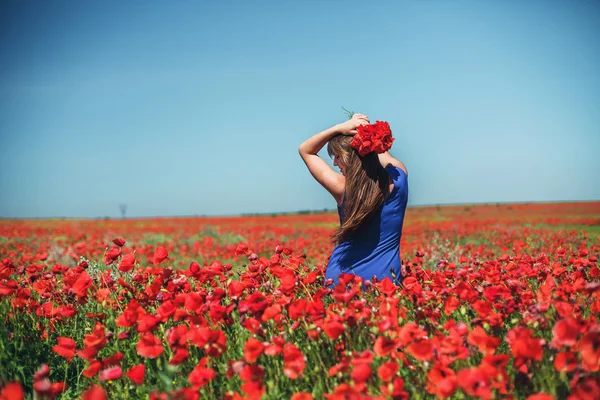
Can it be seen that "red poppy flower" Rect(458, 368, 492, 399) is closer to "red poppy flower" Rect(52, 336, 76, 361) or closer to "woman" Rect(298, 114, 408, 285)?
"woman" Rect(298, 114, 408, 285)

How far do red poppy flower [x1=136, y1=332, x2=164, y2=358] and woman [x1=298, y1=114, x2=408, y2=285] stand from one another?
4.95ft

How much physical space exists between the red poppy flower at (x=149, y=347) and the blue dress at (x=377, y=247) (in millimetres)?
1555

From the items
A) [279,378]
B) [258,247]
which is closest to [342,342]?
[279,378]

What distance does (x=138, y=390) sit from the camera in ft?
7.60

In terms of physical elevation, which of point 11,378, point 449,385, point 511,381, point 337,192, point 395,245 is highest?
point 337,192

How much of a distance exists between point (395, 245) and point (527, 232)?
314 inches

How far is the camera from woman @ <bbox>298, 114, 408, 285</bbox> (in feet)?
10.3

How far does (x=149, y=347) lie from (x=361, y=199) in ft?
5.56

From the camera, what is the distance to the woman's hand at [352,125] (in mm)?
3199

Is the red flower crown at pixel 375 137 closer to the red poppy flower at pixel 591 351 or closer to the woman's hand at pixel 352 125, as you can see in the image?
the woman's hand at pixel 352 125

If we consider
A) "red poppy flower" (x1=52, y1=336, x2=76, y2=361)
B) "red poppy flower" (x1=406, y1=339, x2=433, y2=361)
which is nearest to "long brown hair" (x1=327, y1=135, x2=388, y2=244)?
"red poppy flower" (x1=406, y1=339, x2=433, y2=361)

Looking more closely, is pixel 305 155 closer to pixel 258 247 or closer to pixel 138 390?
pixel 138 390

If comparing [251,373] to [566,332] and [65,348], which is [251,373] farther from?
[566,332]

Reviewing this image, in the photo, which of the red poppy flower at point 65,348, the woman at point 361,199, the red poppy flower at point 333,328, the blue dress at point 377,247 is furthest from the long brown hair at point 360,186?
the red poppy flower at point 65,348
